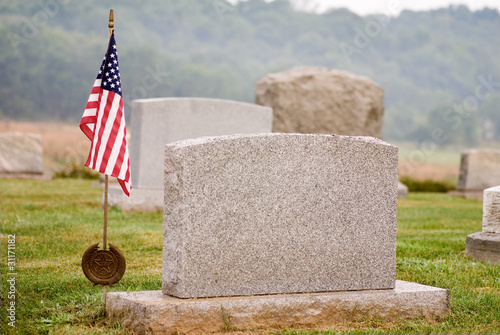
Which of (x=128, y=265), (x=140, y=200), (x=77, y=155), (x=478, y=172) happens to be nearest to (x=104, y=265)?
(x=128, y=265)

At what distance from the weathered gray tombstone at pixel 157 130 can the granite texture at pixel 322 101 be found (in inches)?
196

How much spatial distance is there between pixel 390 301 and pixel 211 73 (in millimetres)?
62167

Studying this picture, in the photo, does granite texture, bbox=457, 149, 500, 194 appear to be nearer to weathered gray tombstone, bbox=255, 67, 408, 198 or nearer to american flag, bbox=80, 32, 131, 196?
weathered gray tombstone, bbox=255, 67, 408, 198

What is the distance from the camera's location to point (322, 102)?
54.4 feet

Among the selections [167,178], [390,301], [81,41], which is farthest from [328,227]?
[81,41]

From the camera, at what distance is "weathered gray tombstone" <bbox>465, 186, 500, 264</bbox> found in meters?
6.88

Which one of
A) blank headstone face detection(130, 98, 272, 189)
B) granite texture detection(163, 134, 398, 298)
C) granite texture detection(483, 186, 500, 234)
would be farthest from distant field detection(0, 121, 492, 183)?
blank headstone face detection(130, 98, 272, 189)

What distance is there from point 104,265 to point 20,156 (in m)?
13.2

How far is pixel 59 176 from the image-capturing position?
18594 millimetres

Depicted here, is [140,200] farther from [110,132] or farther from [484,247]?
[110,132]

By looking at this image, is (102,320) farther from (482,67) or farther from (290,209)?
(482,67)

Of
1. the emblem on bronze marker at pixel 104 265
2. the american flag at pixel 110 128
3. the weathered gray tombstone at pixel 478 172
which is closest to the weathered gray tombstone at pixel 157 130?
the emblem on bronze marker at pixel 104 265

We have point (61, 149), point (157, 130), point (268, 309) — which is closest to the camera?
point (268, 309)

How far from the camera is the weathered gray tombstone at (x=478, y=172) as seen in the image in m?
17.1
